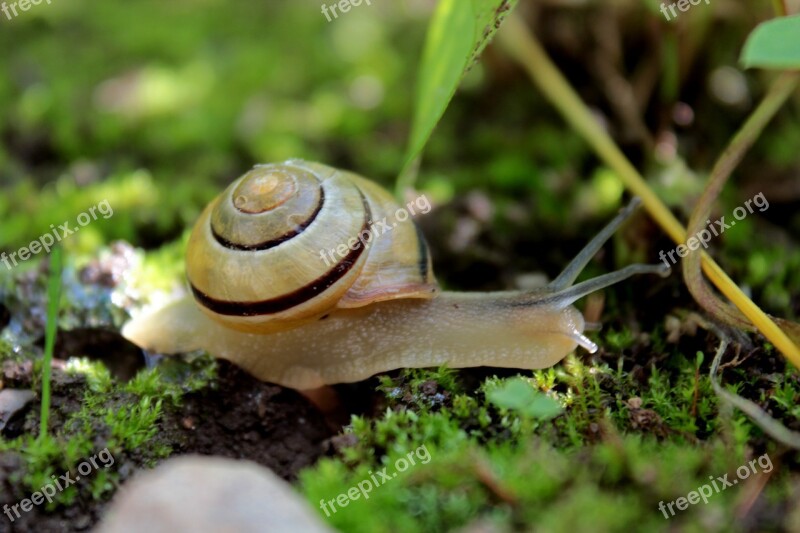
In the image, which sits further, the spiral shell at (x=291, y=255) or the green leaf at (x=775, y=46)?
the spiral shell at (x=291, y=255)

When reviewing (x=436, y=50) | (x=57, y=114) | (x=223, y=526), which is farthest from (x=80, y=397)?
(x=57, y=114)

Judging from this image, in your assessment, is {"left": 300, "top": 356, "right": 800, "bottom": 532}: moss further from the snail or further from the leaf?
the snail

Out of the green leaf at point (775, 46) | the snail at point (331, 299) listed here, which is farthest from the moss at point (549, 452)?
the green leaf at point (775, 46)

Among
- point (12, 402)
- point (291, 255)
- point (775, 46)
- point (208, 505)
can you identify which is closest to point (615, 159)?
point (775, 46)

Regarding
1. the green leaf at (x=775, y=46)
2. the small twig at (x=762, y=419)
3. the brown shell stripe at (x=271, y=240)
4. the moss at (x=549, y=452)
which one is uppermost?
the green leaf at (x=775, y=46)

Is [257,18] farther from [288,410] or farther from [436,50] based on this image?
[288,410]

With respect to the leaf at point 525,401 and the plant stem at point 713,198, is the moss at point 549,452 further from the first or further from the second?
the plant stem at point 713,198
